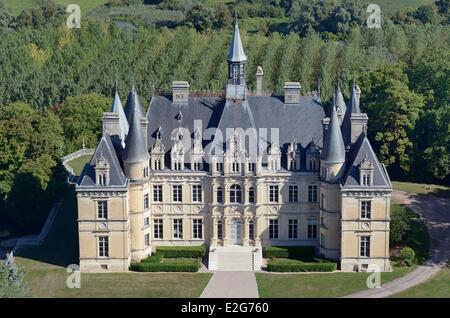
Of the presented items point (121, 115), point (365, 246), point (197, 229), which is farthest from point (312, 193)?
point (121, 115)

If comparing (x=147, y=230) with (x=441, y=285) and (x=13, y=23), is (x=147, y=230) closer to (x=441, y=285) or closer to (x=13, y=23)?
(x=441, y=285)

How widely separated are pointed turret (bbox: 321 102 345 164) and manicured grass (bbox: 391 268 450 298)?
1429 cm

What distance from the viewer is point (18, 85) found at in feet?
469

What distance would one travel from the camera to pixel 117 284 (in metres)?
77.1

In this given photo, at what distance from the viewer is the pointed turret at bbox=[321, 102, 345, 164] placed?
79.4 meters

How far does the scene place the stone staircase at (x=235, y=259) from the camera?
81.3 meters

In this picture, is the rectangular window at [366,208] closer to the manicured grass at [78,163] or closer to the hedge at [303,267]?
the hedge at [303,267]

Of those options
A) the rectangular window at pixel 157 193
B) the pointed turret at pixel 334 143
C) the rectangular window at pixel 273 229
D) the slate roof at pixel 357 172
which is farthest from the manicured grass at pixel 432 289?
the rectangular window at pixel 157 193

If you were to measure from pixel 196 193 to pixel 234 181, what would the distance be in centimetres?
428

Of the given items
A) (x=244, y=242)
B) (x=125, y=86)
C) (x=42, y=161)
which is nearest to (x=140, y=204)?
(x=244, y=242)

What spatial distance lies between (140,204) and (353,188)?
21298mm

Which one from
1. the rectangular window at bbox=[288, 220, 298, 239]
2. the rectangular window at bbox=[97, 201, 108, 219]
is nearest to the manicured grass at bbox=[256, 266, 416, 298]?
the rectangular window at bbox=[288, 220, 298, 239]

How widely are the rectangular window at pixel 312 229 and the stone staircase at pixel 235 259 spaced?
5.91m

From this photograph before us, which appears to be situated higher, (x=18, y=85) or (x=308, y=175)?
(x=18, y=85)
